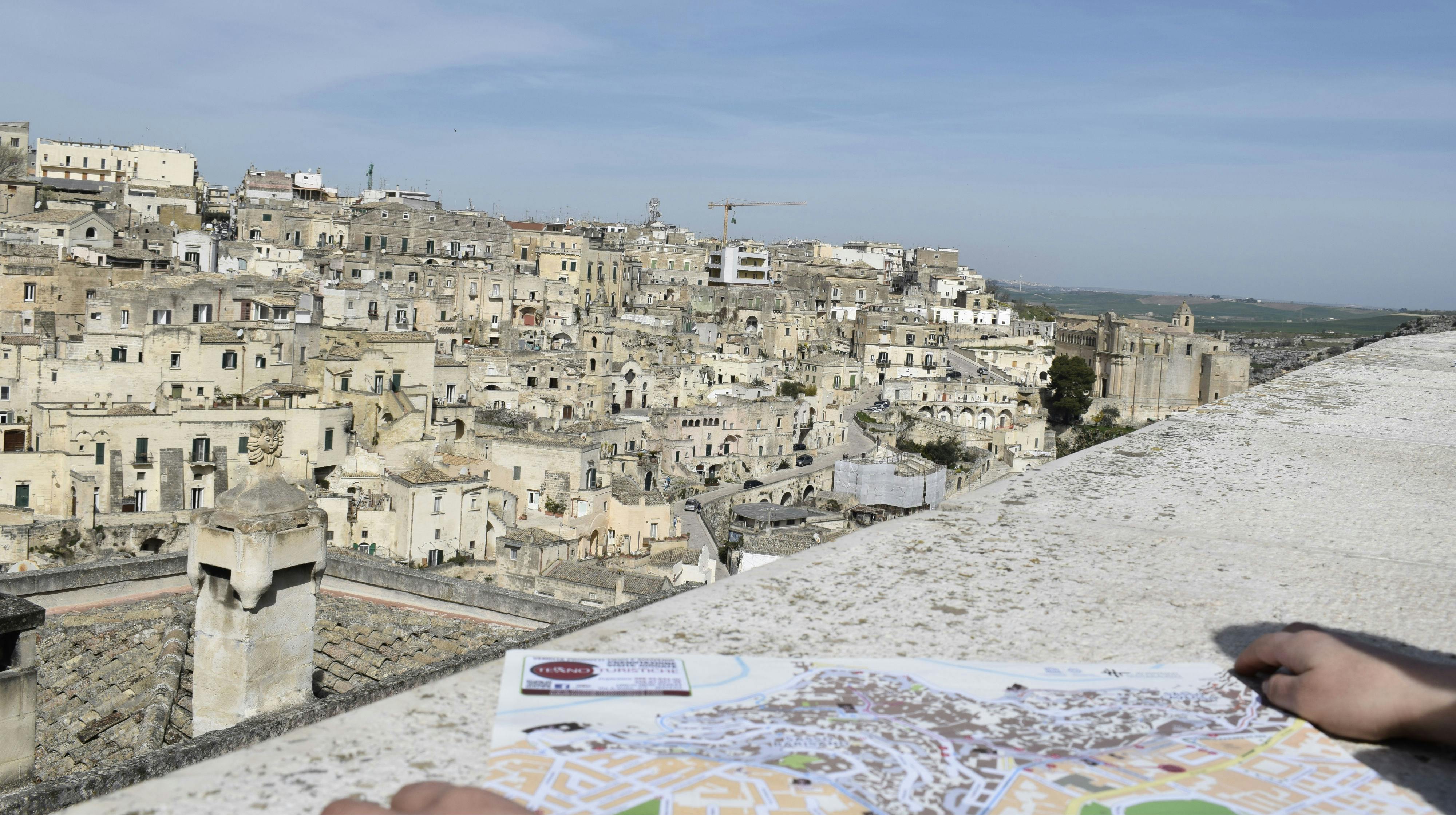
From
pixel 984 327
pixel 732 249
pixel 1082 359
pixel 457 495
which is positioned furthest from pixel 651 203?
pixel 457 495

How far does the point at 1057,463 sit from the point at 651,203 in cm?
7924

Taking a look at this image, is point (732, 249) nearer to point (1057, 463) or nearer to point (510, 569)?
point (510, 569)

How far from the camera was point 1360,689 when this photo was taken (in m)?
2.09

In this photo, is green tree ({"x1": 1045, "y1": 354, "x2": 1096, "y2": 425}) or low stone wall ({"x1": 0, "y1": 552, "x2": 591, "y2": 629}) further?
green tree ({"x1": 1045, "y1": 354, "x2": 1096, "y2": 425})

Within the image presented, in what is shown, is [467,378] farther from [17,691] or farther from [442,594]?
[17,691]

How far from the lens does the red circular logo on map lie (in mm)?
2170

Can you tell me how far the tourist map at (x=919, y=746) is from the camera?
70.1 inches

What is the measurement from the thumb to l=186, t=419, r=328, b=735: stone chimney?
11.8 ft

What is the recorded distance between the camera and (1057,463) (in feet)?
14.9

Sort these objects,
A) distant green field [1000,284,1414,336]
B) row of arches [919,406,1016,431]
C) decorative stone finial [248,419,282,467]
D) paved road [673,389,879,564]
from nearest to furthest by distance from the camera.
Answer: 1. decorative stone finial [248,419,282,467]
2. paved road [673,389,879,564]
3. row of arches [919,406,1016,431]
4. distant green field [1000,284,1414,336]

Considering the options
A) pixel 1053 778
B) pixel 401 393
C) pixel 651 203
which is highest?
pixel 651 203

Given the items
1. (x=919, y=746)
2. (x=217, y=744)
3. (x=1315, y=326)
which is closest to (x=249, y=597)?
(x=217, y=744)

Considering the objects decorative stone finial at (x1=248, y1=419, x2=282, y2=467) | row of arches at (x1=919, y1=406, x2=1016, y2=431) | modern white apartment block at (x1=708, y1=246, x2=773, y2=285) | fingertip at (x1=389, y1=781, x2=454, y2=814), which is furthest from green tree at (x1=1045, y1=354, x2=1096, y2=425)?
fingertip at (x1=389, y1=781, x2=454, y2=814)

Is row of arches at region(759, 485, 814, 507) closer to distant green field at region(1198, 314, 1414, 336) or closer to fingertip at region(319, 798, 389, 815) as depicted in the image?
fingertip at region(319, 798, 389, 815)
